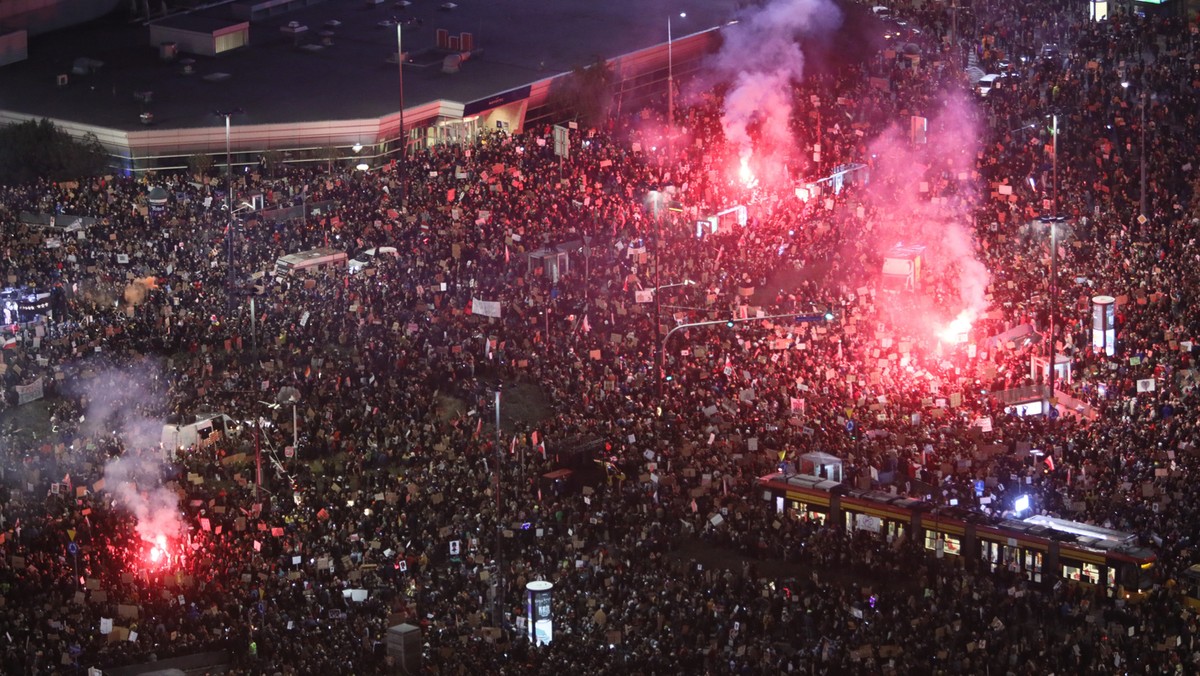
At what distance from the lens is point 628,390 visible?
4650cm

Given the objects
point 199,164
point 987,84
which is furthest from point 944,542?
point 199,164

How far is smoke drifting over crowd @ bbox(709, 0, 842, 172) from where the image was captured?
62.6 meters

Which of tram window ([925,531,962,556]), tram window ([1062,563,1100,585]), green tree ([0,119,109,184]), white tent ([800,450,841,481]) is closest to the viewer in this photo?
tram window ([1062,563,1100,585])

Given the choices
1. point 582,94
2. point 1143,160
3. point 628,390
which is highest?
point 582,94

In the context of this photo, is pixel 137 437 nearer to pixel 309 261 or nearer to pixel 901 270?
pixel 309 261

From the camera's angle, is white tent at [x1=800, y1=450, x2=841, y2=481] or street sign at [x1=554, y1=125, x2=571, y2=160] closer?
white tent at [x1=800, y1=450, x2=841, y2=481]

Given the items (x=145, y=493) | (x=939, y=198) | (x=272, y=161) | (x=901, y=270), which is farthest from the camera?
(x=272, y=161)

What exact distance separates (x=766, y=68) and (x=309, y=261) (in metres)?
20.4

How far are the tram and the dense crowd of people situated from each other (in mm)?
415

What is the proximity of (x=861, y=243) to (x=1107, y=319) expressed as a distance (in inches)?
376

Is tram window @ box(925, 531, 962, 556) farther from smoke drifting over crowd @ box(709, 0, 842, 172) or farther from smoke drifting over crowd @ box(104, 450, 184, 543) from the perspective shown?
smoke drifting over crowd @ box(709, 0, 842, 172)

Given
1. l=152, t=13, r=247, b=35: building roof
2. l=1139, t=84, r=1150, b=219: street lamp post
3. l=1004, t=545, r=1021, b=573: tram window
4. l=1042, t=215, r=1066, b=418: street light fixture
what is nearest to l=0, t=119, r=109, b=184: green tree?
l=152, t=13, r=247, b=35: building roof

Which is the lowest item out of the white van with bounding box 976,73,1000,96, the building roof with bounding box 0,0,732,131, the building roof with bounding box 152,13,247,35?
the white van with bounding box 976,73,1000,96

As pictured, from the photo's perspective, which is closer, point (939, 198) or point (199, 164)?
point (939, 198)
